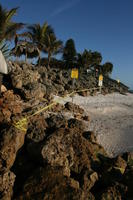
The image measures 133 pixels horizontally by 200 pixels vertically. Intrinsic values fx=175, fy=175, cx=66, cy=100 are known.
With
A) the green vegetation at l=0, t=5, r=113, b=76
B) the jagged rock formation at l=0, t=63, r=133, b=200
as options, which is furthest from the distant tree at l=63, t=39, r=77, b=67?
the jagged rock formation at l=0, t=63, r=133, b=200

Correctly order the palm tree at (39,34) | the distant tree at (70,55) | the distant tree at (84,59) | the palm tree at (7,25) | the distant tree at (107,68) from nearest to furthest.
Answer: the palm tree at (7,25), the palm tree at (39,34), the distant tree at (84,59), the distant tree at (70,55), the distant tree at (107,68)

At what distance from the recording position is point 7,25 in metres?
13.6

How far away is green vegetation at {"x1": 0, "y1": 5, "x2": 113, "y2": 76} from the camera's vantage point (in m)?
13.7

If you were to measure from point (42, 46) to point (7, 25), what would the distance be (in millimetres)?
8570

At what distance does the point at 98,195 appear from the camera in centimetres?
279

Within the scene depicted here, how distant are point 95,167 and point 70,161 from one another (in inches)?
25.1

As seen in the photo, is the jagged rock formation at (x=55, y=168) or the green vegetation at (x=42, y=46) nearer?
the jagged rock formation at (x=55, y=168)

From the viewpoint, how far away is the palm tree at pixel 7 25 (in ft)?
42.7

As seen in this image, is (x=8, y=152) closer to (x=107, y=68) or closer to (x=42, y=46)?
(x=42, y=46)

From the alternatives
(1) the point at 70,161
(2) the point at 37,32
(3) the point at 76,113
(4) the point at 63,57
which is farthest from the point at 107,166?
(4) the point at 63,57

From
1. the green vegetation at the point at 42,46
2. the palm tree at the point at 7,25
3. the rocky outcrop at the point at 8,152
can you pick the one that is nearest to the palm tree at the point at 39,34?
the green vegetation at the point at 42,46

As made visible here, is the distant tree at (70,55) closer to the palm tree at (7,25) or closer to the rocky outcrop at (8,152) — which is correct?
the palm tree at (7,25)

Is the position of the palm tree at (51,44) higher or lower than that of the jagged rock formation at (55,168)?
higher

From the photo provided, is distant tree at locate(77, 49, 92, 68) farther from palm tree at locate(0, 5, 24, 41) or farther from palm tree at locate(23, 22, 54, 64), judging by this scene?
palm tree at locate(0, 5, 24, 41)
